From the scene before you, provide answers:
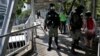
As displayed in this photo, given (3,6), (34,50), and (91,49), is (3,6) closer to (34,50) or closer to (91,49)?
(34,50)

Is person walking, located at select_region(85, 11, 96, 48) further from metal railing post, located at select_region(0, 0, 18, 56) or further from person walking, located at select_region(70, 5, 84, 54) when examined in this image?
metal railing post, located at select_region(0, 0, 18, 56)

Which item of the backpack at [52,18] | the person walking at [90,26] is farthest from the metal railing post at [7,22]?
the person walking at [90,26]

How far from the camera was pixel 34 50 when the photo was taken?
9352 mm

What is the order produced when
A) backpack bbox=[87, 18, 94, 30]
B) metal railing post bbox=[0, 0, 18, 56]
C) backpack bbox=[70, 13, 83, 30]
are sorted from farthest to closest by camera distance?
backpack bbox=[87, 18, 94, 30] < backpack bbox=[70, 13, 83, 30] < metal railing post bbox=[0, 0, 18, 56]

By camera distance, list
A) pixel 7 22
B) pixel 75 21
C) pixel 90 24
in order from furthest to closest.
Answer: pixel 90 24
pixel 75 21
pixel 7 22

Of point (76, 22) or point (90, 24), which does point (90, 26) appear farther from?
point (76, 22)

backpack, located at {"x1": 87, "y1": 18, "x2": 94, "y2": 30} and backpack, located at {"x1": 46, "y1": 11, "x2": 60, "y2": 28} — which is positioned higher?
backpack, located at {"x1": 46, "y1": 11, "x2": 60, "y2": 28}

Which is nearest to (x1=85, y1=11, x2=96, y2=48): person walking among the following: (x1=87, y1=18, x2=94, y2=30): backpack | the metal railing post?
(x1=87, y1=18, x2=94, y2=30): backpack

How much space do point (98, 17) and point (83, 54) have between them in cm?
468

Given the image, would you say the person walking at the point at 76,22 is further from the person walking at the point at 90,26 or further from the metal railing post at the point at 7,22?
the metal railing post at the point at 7,22

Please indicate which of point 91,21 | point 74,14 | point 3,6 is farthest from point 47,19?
point 3,6

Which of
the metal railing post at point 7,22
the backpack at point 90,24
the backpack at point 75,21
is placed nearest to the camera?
the metal railing post at point 7,22

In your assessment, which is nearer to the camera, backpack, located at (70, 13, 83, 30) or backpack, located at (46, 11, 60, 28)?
backpack, located at (70, 13, 83, 30)

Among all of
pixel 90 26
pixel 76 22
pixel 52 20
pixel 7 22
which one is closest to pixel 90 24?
pixel 90 26
